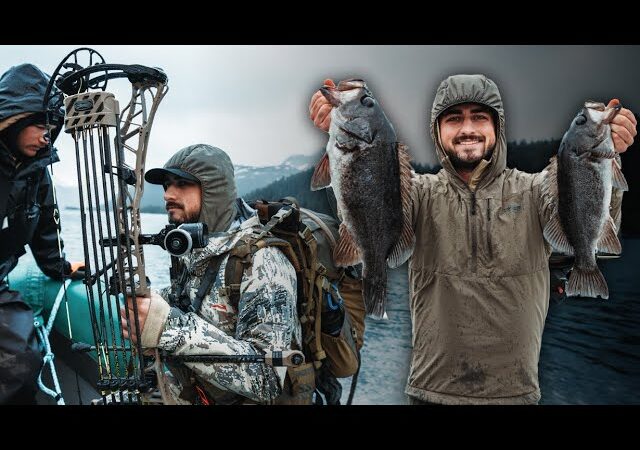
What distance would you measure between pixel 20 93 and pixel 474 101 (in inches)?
109

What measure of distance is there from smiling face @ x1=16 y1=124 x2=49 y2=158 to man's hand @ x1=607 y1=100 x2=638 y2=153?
10.6ft

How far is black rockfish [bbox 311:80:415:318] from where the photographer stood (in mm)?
2383

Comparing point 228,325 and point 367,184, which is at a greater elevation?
point 367,184

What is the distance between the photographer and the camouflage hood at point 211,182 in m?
2.94

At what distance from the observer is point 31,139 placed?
369cm

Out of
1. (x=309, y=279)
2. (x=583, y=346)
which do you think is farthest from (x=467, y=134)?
(x=583, y=346)

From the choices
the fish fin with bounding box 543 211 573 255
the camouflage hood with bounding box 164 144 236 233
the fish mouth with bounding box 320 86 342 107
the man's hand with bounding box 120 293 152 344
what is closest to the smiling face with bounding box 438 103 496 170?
the fish fin with bounding box 543 211 573 255

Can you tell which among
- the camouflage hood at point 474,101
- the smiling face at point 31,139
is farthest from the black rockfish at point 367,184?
the smiling face at point 31,139

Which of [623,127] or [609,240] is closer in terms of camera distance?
[623,127]

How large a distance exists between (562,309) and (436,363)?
4.41m

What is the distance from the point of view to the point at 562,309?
21.3ft

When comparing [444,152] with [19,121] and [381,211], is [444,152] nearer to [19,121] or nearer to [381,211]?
[381,211]

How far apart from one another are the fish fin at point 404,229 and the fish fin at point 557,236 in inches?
24.0

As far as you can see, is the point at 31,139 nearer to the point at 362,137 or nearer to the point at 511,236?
the point at 362,137
